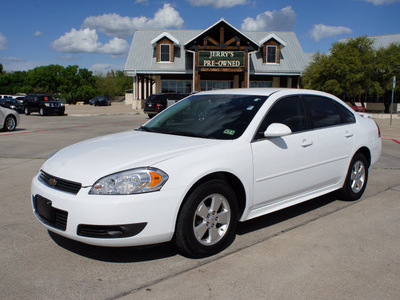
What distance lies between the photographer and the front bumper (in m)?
3.20

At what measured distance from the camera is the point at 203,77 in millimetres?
34562

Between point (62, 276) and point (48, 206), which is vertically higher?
point (48, 206)

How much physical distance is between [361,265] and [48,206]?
2.88 meters

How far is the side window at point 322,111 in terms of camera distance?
16.2 ft

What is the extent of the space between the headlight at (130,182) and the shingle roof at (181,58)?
3003 cm

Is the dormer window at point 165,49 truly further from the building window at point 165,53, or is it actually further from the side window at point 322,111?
the side window at point 322,111

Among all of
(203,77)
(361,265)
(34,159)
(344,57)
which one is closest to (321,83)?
(344,57)

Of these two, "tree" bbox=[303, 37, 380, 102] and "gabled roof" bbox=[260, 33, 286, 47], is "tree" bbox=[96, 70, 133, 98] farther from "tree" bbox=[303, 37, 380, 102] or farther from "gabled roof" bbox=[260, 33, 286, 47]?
"tree" bbox=[303, 37, 380, 102]

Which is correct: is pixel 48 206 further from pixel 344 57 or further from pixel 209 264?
pixel 344 57

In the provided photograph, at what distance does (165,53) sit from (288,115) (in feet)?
101

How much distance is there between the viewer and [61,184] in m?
3.50

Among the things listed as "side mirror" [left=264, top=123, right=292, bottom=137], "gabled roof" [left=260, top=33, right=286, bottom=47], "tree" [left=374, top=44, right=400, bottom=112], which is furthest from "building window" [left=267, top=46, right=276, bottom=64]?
"side mirror" [left=264, top=123, right=292, bottom=137]

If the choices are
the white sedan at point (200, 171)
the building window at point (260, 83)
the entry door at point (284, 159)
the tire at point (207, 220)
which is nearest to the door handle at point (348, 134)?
the white sedan at point (200, 171)

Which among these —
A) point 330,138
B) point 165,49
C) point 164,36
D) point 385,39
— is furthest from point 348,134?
point 385,39
